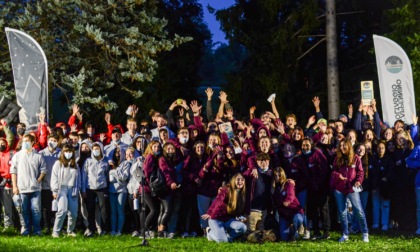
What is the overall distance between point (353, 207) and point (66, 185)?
211 inches

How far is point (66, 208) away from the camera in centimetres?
1384

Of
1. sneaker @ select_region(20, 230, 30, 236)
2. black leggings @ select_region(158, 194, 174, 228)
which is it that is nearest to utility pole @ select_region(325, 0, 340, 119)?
black leggings @ select_region(158, 194, 174, 228)

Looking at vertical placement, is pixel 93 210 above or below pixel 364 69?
below

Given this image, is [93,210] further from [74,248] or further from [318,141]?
[318,141]

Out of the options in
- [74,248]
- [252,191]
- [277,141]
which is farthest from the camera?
[277,141]

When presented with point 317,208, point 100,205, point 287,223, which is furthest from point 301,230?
point 100,205

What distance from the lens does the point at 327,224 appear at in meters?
13.8

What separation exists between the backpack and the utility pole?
9.26 metres

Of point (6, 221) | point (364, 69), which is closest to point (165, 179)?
point (6, 221)

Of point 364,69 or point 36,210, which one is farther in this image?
point 364,69

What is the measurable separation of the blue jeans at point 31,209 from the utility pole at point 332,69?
10542mm

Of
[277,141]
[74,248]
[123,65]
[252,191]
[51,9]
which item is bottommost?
[74,248]

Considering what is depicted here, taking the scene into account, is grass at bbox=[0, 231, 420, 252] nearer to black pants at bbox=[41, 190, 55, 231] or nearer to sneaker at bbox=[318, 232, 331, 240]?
sneaker at bbox=[318, 232, 331, 240]

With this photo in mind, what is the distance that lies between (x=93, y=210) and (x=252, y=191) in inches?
130
